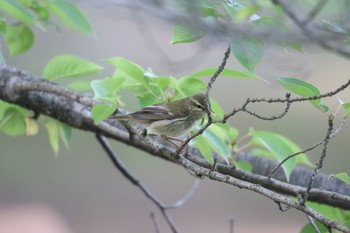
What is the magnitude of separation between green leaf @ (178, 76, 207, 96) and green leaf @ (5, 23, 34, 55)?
2.30 feet

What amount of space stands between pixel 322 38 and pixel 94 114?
29.8 inches

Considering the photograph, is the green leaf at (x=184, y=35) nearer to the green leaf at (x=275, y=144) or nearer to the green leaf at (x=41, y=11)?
the green leaf at (x=275, y=144)

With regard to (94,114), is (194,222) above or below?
below

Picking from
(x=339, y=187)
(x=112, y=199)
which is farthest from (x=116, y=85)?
(x=112, y=199)

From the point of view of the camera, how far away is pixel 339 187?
1922 millimetres

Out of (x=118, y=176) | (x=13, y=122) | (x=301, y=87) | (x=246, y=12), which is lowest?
(x=118, y=176)

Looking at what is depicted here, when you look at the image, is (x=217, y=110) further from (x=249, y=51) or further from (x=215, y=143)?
(x=249, y=51)

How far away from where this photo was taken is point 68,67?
2.01 meters

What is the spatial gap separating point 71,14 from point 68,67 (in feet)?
0.57

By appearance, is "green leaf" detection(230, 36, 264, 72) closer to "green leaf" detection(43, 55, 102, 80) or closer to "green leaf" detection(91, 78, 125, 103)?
"green leaf" detection(91, 78, 125, 103)

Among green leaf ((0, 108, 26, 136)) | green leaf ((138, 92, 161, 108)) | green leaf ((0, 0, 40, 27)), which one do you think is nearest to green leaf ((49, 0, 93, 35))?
green leaf ((0, 0, 40, 27))

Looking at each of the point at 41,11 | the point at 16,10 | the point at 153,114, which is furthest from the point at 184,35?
the point at 41,11

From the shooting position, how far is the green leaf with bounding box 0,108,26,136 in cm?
204

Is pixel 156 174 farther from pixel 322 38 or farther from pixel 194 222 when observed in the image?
pixel 322 38
